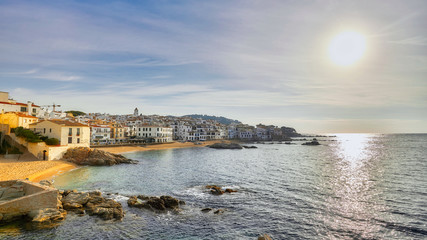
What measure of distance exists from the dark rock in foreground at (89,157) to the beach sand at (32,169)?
3.17m

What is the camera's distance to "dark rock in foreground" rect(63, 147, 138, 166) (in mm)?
52562

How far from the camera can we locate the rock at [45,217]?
19492 millimetres

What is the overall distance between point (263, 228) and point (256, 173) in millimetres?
26242

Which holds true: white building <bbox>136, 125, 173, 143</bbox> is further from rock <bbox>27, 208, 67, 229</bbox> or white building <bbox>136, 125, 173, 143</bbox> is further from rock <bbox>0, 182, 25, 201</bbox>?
rock <bbox>27, 208, 67, 229</bbox>

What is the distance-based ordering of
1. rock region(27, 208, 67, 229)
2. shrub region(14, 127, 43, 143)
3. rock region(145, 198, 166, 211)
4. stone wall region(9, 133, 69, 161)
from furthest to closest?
1. shrub region(14, 127, 43, 143)
2. stone wall region(9, 133, 69, 161)
3. rock region(145, 198, 166, 211)
4. rock region(27, 208, 67, 229)

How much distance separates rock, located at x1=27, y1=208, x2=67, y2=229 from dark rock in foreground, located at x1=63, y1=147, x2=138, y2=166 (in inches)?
1307

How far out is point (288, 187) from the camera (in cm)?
3478

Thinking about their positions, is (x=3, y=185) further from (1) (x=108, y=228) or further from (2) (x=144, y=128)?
(2) (x=144, y=128)

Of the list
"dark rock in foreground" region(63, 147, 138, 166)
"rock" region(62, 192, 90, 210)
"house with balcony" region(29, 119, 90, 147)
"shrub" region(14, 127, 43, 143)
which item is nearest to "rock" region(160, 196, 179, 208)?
"rock" region(62, 192, 90, 210)

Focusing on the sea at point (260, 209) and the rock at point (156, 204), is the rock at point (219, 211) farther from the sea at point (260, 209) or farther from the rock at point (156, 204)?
the rock at point (156, 204)

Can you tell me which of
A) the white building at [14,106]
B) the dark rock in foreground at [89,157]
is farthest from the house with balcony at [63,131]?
the white building at [14,106]

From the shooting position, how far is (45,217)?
20.1 metres

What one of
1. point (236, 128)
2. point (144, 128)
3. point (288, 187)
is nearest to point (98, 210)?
point (288, 187)

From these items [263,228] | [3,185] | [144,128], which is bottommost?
[263,228]
